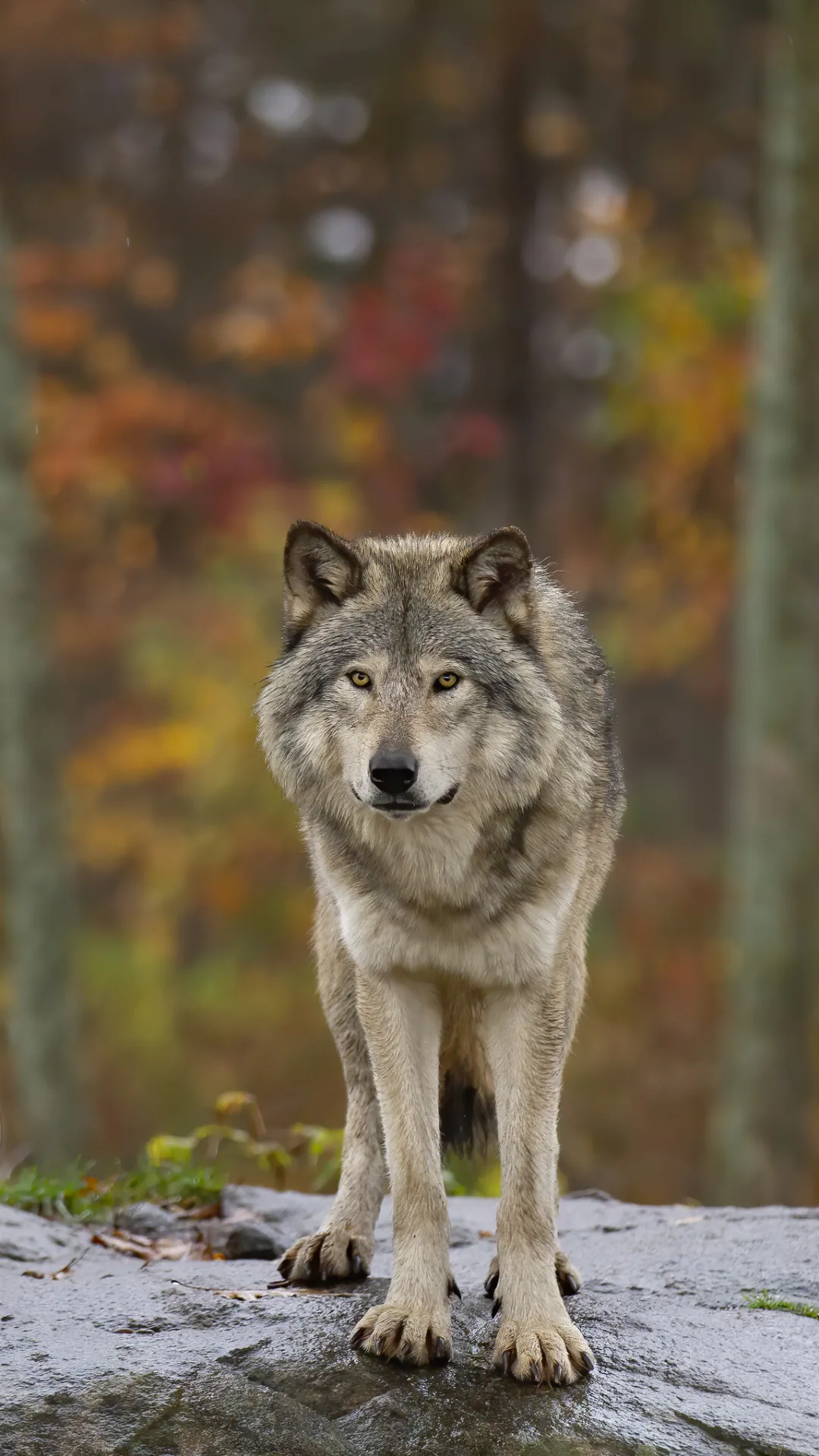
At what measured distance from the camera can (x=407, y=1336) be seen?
3578 millimetres

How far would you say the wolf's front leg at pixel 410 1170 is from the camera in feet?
11.8

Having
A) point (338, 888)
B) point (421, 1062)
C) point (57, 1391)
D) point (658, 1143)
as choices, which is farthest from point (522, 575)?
point (658, 1143)

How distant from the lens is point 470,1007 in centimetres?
415

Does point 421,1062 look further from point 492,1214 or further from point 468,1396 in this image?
point 492,1214

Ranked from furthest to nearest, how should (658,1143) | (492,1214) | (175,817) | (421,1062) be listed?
1. (175,817)
2. (658,1143)
3. (492,1214)
4. (421,1062)

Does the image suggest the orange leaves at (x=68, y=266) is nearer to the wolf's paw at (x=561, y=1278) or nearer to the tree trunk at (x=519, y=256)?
the tree trunk at (x=519, y=256)

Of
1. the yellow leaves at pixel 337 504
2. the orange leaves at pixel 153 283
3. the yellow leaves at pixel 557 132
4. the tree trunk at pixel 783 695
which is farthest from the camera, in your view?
the orange leaves at pixel 153 283

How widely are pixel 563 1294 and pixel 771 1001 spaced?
228 inches

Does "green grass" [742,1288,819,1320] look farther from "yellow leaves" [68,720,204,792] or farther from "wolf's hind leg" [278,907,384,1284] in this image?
"yellow leaves" [68,720,204,792]

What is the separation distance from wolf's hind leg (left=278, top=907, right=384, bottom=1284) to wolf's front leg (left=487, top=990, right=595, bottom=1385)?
56cm

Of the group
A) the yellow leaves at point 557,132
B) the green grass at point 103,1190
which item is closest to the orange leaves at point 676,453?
the yellow leaves at point 557,132

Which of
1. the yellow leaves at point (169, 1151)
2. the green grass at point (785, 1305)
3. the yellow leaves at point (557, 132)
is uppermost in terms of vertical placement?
the yellow leaves at point (557, 132)

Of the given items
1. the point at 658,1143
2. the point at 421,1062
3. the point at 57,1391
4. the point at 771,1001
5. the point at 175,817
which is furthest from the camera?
the point at 175,817

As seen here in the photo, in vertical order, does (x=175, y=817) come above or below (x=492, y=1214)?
above
